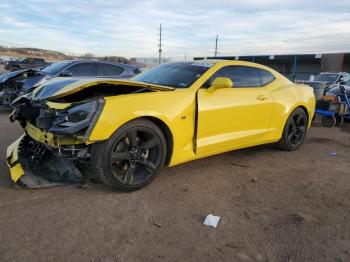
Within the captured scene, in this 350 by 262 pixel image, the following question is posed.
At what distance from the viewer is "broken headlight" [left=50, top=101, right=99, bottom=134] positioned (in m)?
3.27

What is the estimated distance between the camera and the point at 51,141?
11.4ft

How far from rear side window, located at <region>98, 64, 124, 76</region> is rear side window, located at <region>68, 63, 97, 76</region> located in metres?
0.17

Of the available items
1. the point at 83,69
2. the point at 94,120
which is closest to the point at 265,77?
the point at 94,120

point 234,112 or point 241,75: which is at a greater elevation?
point 241,75

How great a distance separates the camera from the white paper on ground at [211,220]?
10.1 ft

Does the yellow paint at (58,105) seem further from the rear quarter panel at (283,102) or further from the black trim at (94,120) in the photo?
the rear quarter panel at (283,102)

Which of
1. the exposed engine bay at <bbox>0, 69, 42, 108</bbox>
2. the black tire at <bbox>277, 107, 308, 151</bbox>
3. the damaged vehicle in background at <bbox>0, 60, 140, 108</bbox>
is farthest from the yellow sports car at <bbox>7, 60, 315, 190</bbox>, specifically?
the exposed engine bay at <bbox>0, 69, 42, 108</bbox>

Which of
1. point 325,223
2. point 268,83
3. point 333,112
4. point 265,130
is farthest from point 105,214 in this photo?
point 333,112

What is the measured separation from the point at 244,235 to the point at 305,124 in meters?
3.66

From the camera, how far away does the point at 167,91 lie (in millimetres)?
3924

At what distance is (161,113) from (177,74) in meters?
1.03

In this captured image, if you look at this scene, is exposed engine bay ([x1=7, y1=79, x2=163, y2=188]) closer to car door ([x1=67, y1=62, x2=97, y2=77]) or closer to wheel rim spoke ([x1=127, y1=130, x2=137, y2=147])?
wheel rim spoke ([x1=127, y1=130, x2=137, y2=147])

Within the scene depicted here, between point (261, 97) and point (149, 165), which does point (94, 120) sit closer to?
point (149, 165)

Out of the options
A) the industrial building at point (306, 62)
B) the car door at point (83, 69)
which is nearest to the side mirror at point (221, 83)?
the car door at point (83, 69)
